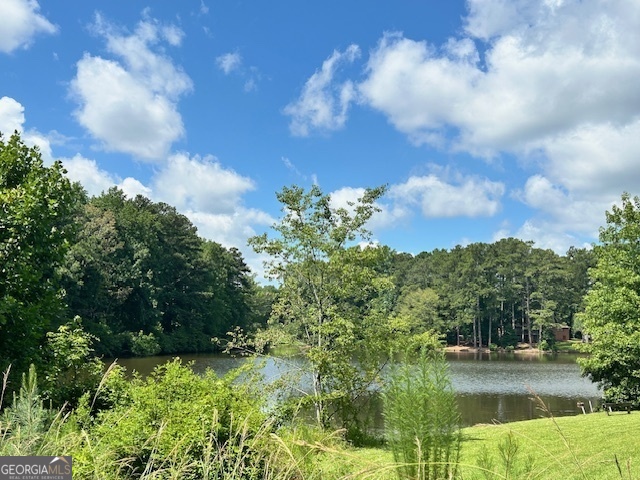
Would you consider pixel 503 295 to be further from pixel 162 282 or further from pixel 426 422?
pixel 426 422

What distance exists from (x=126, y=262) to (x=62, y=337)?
138 feet

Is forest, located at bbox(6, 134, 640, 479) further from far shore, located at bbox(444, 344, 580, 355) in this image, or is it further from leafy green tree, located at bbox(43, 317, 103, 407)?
far shore, located at bbox(444, 344, 580, 355)

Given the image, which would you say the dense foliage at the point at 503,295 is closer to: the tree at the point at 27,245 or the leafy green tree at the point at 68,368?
the leafy green tree at the point at 68,368

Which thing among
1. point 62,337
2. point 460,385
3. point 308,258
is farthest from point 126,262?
point 62,337

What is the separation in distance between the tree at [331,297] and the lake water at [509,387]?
4.26 ft

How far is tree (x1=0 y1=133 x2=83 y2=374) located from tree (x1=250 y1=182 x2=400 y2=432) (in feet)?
22.6

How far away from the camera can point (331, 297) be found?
15.8 metres

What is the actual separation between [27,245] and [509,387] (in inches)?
1241

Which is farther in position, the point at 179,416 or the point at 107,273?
the point at 107,273

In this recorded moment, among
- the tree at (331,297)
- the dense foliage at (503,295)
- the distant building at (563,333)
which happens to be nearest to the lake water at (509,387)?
the tree at (331,297)

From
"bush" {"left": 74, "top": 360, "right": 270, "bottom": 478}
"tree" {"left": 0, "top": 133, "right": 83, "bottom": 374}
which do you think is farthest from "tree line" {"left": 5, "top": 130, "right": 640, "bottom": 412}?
"bush" {"left": 74, "top": 360, "right": 270, "bottom": 478}

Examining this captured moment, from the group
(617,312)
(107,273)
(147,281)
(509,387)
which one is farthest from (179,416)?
(147,281)

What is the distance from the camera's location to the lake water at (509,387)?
2453cm

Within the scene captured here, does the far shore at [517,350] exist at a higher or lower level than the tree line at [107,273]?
lower
